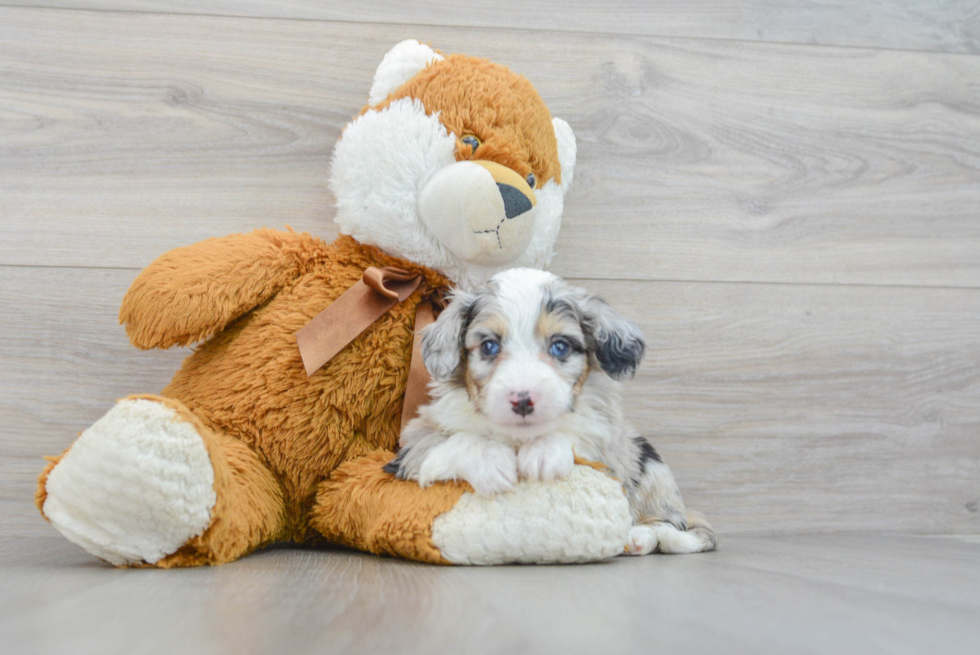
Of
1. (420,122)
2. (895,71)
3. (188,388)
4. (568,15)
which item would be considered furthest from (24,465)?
(895,71)

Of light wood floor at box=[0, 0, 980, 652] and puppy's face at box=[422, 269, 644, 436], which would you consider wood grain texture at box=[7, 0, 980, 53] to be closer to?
light wood floor at box=[0, 0, 980, 652]

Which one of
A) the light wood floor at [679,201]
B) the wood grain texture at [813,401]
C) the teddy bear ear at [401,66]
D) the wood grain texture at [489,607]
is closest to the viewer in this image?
the wood grain texture at [489,607]

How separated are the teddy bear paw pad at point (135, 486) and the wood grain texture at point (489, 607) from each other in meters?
0.05

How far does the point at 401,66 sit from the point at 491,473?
71 cm

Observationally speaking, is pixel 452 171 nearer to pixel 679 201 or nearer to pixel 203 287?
pixel 203 287

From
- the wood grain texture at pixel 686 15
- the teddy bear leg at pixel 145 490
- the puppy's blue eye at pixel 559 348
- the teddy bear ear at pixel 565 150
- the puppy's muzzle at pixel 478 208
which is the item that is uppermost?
the wood grain texture at pixel 686 15

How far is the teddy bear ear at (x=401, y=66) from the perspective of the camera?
1.23m

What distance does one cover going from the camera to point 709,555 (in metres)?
1.13

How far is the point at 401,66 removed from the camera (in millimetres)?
1238

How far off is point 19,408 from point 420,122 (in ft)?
3.01

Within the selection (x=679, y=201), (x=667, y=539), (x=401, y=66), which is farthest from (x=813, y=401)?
(x=401, y=66)

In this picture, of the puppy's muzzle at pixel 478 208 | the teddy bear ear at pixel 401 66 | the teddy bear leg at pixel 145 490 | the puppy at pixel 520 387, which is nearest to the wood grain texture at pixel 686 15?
the teddy bear ear at pixel 401 66

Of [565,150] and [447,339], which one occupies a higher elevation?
[565,150]

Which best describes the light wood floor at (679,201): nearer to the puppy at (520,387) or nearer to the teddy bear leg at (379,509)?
the puppy at (520,387)
